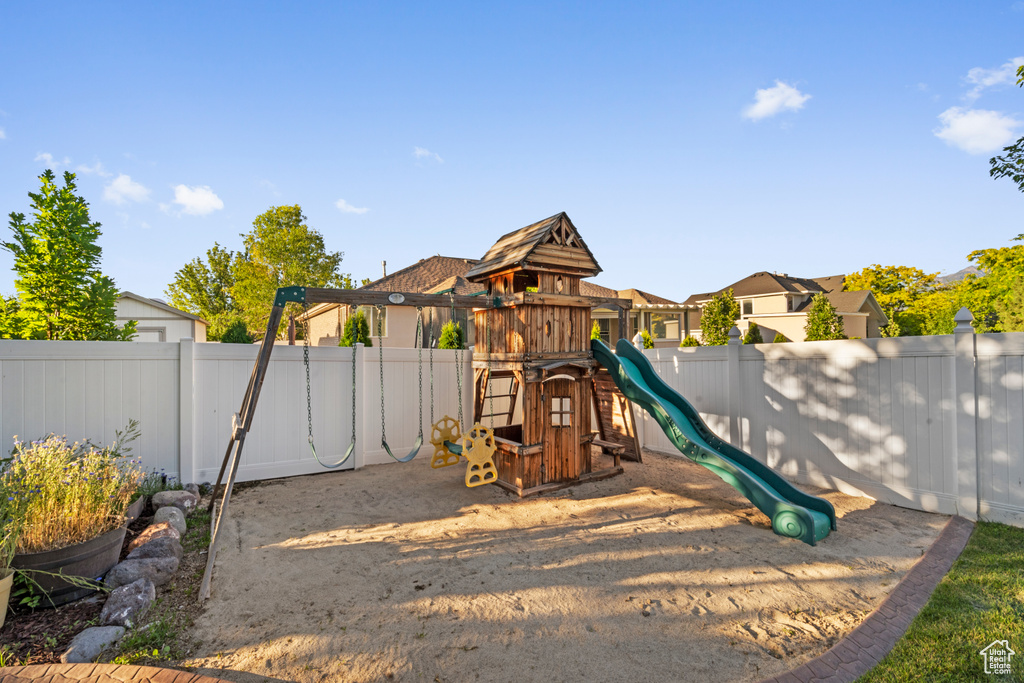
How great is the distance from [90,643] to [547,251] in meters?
5.92

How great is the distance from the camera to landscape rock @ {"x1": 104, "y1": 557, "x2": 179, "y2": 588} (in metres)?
3.52

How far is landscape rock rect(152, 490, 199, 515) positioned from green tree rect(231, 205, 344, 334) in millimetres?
26698

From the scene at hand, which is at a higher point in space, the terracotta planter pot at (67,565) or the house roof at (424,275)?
the house roof at (424,275)

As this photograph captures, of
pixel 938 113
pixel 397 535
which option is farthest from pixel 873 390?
pixel 938 113

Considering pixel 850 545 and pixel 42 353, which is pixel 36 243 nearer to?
pixel 42 353

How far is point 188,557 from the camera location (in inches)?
167

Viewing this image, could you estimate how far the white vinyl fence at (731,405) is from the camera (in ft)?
15.9

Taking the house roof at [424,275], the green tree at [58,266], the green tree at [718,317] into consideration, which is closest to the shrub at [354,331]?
the house roof at [424,275]

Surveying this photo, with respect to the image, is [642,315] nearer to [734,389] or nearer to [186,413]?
[734,389]

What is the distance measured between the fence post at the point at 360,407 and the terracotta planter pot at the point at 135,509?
3031 millimetres

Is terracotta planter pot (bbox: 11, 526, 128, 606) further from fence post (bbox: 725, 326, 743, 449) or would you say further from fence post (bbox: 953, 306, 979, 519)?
fence post (bbox: 953, 306, 979, 519)

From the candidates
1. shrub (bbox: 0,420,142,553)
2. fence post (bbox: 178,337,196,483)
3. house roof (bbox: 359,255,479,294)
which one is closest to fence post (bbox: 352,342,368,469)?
fence post (bbox: 178,337,196,483)

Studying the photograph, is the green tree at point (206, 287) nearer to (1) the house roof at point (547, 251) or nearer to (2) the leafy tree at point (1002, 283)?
(1) the house roof at point (547, 251)

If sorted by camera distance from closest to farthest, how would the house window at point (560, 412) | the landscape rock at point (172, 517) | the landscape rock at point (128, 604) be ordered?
the landscape rock at point (128, 604) < the landscape rock at point (172, 517) < the house window at point (560, 412)
